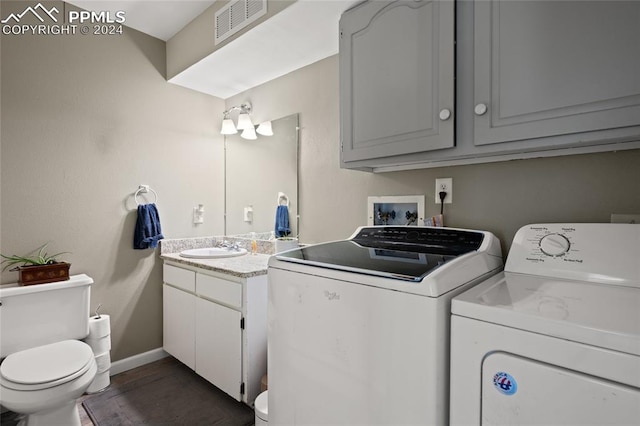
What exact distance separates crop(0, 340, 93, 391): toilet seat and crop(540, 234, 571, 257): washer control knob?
215 centimetres

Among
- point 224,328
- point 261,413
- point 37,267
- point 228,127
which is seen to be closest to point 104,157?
point 37,267

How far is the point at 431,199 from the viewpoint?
1658 millimetres

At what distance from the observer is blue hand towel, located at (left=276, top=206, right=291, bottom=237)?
7.86ft

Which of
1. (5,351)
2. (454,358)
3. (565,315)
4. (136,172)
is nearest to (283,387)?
(454,358)

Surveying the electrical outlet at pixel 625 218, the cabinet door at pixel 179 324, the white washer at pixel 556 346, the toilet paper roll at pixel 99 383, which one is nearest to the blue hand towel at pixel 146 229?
the cabinet door at pixel 179 324

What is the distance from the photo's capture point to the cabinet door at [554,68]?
92 centimetres

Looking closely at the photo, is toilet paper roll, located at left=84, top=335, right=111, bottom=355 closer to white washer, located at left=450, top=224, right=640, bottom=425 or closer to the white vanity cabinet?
the white vanity cabinet

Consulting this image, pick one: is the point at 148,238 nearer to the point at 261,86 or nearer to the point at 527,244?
the point at 261,86

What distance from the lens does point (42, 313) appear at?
6.07 feet

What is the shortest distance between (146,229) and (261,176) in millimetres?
961

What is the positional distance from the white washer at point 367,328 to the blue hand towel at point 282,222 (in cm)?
102

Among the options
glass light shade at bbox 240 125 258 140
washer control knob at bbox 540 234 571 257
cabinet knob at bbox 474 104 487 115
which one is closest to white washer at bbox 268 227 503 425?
washer control knob at bbox 540 234 571 257

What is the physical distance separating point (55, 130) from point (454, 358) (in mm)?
2614

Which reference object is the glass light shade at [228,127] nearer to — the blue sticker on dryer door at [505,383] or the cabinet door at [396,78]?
the cabinet door at [396,78]
